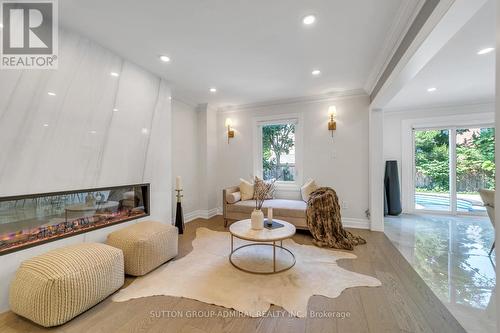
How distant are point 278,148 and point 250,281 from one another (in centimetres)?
305

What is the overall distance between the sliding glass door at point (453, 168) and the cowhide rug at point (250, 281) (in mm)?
3756

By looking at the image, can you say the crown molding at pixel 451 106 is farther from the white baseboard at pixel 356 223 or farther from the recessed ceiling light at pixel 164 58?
the recessed ceiling light at pixel 164 58

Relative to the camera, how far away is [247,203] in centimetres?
404

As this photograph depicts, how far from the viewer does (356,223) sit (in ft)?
13.1

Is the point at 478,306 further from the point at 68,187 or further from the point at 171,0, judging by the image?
the point at 68,187

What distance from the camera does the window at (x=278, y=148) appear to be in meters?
4.50

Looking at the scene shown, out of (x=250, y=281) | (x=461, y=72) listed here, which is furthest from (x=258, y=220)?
(x=461, y=72)

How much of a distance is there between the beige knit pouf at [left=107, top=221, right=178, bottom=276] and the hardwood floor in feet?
1.30

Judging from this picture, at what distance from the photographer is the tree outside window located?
461 cm

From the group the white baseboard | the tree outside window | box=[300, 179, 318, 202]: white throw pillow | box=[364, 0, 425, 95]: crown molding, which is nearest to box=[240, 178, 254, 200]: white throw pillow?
the tree outside window

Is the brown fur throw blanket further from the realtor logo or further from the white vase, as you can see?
the realtor logo

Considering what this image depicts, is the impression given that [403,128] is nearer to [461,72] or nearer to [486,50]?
[461,72]

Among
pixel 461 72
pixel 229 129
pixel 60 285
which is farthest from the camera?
pixel 229 129

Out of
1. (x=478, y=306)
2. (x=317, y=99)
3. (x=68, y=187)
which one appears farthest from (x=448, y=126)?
(x=68, y=187)
